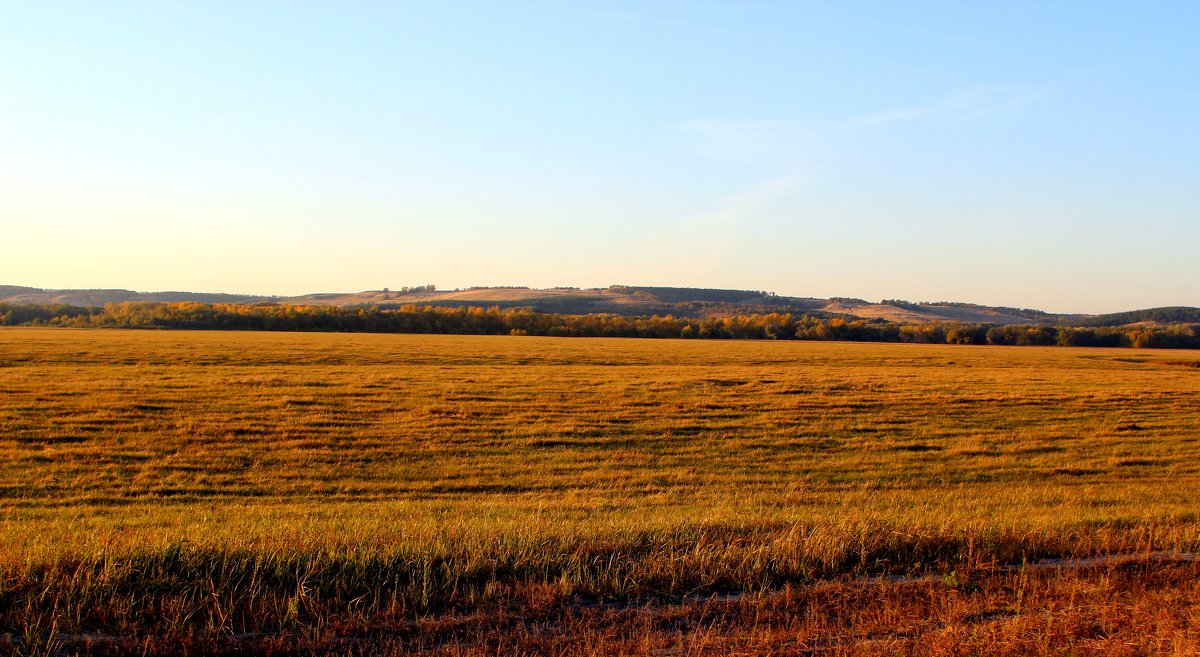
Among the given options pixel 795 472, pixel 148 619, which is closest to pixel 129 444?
pixel 148 619

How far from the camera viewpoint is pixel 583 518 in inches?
440

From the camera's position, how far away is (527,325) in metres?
109

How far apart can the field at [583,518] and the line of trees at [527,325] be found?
214ft

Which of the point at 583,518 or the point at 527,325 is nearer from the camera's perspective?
the point at 583,518

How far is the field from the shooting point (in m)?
6.19

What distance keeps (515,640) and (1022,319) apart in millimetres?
211030

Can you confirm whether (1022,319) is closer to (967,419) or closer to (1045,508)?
(967,419)

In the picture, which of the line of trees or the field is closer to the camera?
the field

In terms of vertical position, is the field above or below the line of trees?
below

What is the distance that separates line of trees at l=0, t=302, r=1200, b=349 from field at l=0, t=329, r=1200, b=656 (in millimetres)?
65372

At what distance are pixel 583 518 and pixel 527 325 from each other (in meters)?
98.1

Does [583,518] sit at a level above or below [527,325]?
below

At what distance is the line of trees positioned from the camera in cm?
9656

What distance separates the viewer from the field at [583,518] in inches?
244
